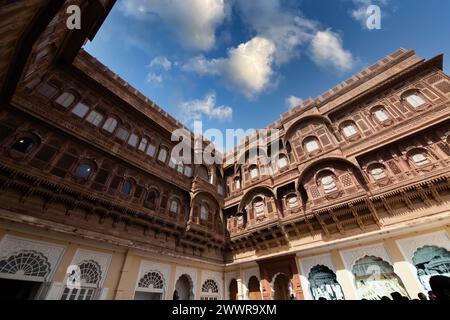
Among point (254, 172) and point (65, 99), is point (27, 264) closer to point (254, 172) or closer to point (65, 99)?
point (65, 99)

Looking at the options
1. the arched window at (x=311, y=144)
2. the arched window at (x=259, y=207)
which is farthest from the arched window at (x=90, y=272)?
the arched window at (x=311, y=144)

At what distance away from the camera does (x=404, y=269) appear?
9211 millimetres

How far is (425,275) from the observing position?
876cm

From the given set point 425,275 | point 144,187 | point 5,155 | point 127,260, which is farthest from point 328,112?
point 5,155

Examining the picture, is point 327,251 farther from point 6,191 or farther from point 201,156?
point 6,191

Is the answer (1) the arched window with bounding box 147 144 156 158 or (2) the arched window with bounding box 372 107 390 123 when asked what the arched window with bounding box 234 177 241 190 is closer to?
(1) the arched window with bounding box 147 144 156 158

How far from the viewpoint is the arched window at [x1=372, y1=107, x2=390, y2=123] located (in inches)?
486

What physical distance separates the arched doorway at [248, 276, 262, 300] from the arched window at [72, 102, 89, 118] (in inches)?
546

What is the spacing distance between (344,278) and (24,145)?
1552 centimetres

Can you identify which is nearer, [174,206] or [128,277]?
[128,277]

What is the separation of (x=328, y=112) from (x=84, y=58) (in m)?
15.1

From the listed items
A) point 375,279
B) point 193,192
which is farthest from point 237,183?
point 375,279

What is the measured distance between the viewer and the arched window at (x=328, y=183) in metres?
12.1

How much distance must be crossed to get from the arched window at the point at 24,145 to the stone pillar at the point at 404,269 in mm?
16277
